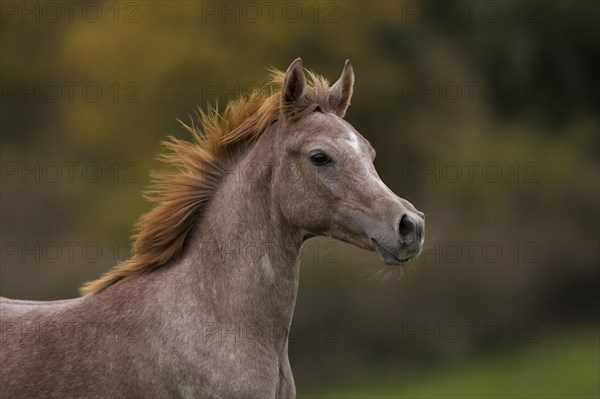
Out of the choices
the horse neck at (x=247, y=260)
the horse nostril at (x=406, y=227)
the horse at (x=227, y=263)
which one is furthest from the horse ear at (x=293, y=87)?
the horse nostril at (x=406, y=227)

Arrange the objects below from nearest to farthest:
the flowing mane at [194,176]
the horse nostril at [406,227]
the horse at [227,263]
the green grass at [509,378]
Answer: the horse nostril at [406,227]
the horse at [227,263]
the flowing mane at [194,176]
the green grass at [509,378]

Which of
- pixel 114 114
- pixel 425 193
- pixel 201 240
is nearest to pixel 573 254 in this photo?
pixel 425 193

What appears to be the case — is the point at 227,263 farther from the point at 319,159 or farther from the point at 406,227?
the point at 406,227

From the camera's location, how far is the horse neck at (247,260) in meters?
6.77

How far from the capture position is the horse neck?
6773 mm

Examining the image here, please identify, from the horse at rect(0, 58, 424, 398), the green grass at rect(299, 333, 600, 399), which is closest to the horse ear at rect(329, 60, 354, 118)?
the horse at rect(0, 58, 424, 398)

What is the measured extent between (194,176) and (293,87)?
0.96m

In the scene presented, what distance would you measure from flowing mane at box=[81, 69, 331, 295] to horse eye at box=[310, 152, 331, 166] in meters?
0.47

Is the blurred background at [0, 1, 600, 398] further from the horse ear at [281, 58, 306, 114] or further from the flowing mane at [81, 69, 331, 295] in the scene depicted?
the horse ear at [281, 58, 306, 114]

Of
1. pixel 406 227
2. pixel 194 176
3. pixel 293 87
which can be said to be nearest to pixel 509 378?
pixel 194 176

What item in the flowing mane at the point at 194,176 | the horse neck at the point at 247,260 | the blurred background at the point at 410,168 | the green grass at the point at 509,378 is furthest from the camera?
the blurred background at the point at 410,168

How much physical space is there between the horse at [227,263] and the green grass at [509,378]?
43.0 ft

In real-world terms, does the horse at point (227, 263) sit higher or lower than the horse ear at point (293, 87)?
lower

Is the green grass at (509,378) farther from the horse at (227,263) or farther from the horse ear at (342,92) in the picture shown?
the horse at (227,263)
